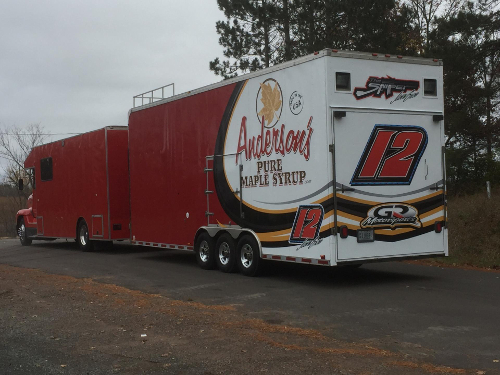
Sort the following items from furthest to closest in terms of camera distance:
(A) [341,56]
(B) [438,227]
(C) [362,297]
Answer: (B) [438,227], (A) [341,56], (C) [362,297]

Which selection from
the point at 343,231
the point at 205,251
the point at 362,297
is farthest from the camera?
the point at 205,251

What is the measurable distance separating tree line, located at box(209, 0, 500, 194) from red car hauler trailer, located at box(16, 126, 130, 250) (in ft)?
31.9

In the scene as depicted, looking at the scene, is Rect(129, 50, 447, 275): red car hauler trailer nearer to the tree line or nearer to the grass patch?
the grass patch

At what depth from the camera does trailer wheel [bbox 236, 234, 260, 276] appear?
1286cm

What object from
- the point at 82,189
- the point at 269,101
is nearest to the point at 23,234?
the point at 82,189

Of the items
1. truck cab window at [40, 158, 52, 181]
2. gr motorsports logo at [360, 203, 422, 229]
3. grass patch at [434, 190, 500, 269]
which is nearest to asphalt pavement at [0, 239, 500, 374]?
gr motorsports logo at [360, 203, 422, 229]

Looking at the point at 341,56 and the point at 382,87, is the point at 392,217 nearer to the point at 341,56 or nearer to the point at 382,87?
Result: the point at 382,87

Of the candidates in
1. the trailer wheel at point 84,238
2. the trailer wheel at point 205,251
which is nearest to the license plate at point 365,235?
the trailer wheel at point 205,251

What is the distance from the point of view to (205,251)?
14602 millimetres

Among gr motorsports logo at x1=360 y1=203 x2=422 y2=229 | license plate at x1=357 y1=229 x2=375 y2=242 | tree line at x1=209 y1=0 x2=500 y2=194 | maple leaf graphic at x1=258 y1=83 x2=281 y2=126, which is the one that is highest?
tree line at x1=209 y1=0 x2=500 y2=194

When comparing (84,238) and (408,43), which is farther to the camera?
(408,43)

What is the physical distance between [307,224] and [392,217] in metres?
1.55

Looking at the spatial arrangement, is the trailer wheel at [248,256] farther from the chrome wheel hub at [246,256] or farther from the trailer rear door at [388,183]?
the trailer rear door at [388,183]

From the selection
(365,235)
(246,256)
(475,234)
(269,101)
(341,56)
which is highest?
(341,56)
